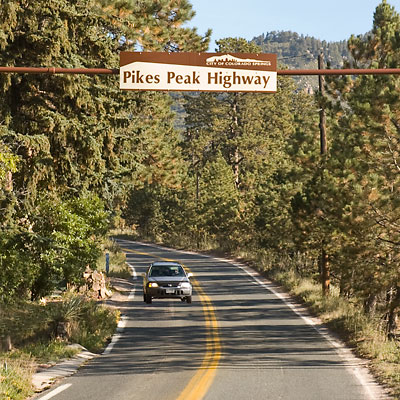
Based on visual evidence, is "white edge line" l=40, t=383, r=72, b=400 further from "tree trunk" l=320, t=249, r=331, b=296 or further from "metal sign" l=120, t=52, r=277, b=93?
"tree trunk" l=320, t=249, r=331, b=296

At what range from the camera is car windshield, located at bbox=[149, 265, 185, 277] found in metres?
28.8

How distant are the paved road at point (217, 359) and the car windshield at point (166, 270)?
124 centimetres

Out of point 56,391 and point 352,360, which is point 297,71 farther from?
point 352,360

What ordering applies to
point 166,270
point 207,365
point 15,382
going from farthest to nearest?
point 166,270 → point 207,365 → point 15,382

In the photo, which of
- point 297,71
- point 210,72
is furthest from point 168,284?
point 297,71

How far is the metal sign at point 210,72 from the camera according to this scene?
1223 centimetres

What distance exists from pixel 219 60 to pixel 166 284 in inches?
663

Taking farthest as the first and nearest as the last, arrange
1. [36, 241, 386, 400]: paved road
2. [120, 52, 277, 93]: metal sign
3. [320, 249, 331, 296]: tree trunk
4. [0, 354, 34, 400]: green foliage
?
1. [320, 249, 331, 296]: tree trunk
2. [36, 241, 386, 400]: paved road
3. [120, 52, 277, 93]: metal sign
4. [0, 354, 34, 400]: green foliage

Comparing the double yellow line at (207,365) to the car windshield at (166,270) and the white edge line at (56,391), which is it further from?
the white edge line at (56,391)

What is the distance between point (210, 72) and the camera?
1223 cm

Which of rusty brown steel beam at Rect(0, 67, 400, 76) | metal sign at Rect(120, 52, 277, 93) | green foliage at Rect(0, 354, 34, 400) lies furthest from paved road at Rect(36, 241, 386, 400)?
rusty brown steel beam at Rect(0, 67, 400, 76)

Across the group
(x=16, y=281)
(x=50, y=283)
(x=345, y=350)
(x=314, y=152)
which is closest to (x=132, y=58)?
(x=345, y=350)

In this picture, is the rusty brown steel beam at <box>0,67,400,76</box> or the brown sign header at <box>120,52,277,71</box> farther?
the brown sign header at <box>120,52,277,71</box>

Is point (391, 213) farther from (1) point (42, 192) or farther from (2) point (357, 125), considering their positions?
(1) point (42, 192)
